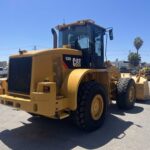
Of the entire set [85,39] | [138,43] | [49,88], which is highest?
[138,43]

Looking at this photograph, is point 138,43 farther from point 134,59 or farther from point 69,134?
point 69,134

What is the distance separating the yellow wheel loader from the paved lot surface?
1.53 ft

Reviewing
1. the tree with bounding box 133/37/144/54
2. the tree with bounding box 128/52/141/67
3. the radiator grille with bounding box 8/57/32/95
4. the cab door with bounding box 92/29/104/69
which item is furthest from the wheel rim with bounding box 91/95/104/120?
the tree with bounding box 133/37/144/54

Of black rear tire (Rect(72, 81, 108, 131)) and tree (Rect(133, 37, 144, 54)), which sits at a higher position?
tree (Rect(133, 37, 144, 54))

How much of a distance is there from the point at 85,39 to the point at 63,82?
76.9 inches

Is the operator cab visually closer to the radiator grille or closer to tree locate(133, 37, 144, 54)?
the radiator grille

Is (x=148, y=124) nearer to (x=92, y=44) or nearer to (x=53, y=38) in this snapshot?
(x=92, y=44)

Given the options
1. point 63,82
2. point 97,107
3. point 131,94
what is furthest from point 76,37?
point 131,94

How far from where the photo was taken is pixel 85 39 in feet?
24.7

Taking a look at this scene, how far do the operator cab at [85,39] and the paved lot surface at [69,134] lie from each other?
1981mm

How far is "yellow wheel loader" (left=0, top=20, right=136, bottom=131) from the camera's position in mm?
5562

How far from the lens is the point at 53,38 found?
8.12m

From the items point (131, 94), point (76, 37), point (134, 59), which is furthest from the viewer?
point (134, 59)

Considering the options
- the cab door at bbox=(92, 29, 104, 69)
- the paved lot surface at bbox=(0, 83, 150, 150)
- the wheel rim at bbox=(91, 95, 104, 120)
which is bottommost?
the paved lot surface at bbox=(0, 83, 150, 150)
